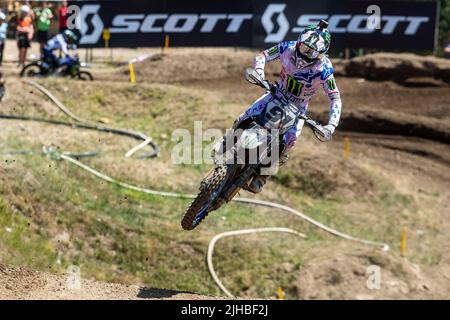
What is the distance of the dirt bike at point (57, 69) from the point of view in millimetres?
21891

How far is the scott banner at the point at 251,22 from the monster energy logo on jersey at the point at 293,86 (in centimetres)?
1551

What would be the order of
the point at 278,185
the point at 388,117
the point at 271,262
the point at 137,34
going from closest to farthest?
1. the point at 271,262
2. the point at 278,185
3. the point at 388,117
4. the point at 137,34

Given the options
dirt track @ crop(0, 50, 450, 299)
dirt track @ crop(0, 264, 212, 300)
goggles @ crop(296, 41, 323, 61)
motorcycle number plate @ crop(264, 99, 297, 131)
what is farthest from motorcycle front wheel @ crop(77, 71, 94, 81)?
goggles @ crop(296, 41, 323, 61)

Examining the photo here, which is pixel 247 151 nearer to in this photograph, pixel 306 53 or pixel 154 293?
pixel 306 53

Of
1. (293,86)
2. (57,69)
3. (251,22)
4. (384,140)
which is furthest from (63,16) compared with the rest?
(293,86)

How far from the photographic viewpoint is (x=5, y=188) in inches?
534

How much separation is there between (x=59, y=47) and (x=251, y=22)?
6750 mm

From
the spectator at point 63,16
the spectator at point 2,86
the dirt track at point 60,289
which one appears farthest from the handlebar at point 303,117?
the spectator at point 63,16

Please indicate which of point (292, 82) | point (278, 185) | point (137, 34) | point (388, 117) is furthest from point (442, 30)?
point (292, 82)

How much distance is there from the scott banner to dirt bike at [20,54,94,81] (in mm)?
2491

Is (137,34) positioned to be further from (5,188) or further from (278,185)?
(5,188)

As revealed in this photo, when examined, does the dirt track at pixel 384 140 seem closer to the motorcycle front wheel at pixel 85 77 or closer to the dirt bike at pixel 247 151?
the motorcycle front wheel at pixel 85 77
